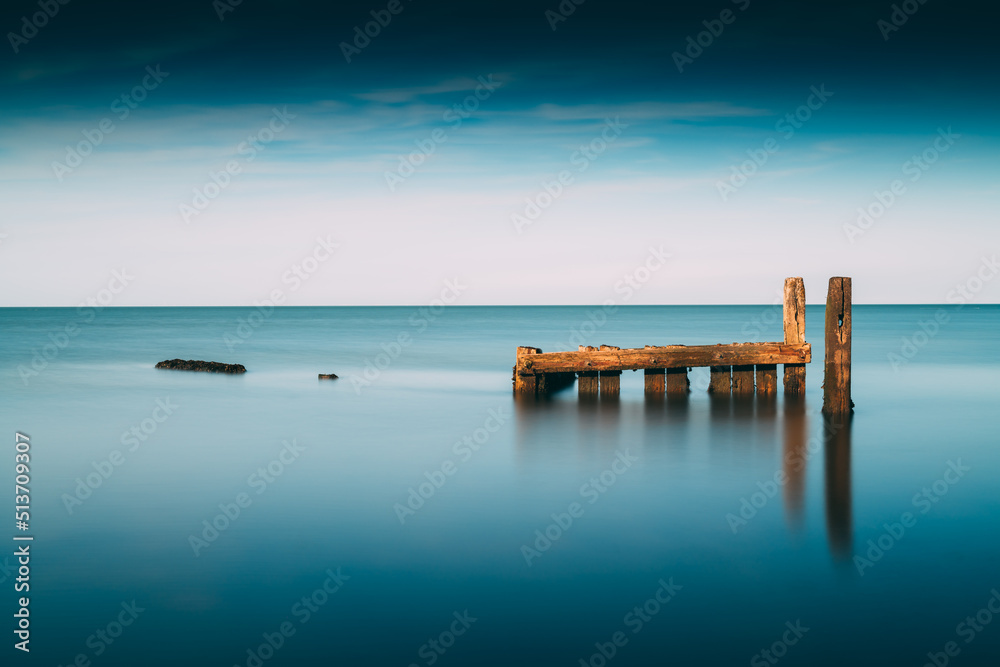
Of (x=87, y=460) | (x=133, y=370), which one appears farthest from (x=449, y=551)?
(x=133, y=370)

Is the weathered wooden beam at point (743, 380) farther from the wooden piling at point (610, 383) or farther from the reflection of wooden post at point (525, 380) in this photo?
→ the reflection of wooden post at point (525, 380)

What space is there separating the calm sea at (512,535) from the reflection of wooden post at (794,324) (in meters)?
0.58

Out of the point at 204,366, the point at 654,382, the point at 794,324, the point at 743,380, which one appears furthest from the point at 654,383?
the point at 204,366

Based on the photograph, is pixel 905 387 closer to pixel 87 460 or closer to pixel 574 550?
pixel 574 550

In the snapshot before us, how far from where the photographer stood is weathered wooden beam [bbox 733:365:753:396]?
61.4 ft

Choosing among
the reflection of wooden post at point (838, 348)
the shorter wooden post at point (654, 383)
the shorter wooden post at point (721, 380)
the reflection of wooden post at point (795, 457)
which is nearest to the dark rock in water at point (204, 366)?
the shorter wooden post at point (654, 383)

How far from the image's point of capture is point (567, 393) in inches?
814

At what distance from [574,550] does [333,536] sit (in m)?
2.65

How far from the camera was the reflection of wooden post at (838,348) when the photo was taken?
15055 millimetres

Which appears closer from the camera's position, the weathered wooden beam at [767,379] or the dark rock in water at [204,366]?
the weathered wooden beam at [767,379]

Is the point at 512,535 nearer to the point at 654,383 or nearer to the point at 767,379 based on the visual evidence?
the point at 654,383

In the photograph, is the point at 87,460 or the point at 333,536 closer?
the point at 333,536

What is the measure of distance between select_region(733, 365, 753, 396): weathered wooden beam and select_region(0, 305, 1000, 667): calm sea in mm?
503

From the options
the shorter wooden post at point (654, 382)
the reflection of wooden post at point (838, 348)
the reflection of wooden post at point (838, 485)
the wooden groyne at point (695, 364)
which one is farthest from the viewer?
the shorter wooden post at point (654, 382)
